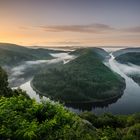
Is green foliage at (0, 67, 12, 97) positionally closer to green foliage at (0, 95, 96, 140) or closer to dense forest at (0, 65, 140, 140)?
dense forest at (0, 65, 140, 140)

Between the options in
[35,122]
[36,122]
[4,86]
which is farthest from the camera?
[4,86]

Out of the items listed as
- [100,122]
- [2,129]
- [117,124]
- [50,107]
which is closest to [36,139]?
[2,129]

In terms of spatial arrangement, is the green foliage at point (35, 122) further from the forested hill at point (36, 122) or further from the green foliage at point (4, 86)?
the green foliage at point (4, 86)

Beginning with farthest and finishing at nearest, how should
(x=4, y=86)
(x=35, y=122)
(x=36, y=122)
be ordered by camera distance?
(x=4, y=86), (x=36, y=122), (x=35, y=122)

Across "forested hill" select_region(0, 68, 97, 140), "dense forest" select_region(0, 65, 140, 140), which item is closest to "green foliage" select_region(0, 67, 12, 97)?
"dense forest" select_region(0, 65, 140, 140)

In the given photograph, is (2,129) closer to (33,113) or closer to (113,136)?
(33,113)

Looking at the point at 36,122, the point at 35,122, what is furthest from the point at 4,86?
the point at 35,122

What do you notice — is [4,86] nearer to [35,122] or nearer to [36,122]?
[36,122]

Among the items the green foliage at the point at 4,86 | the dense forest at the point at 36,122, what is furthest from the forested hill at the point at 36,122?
the green foliage at the point at 4,86

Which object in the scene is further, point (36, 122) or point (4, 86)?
point (4, 86)

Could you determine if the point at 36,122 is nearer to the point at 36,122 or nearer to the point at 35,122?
the point at 36,122

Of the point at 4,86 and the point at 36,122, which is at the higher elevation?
the point at 36,122
